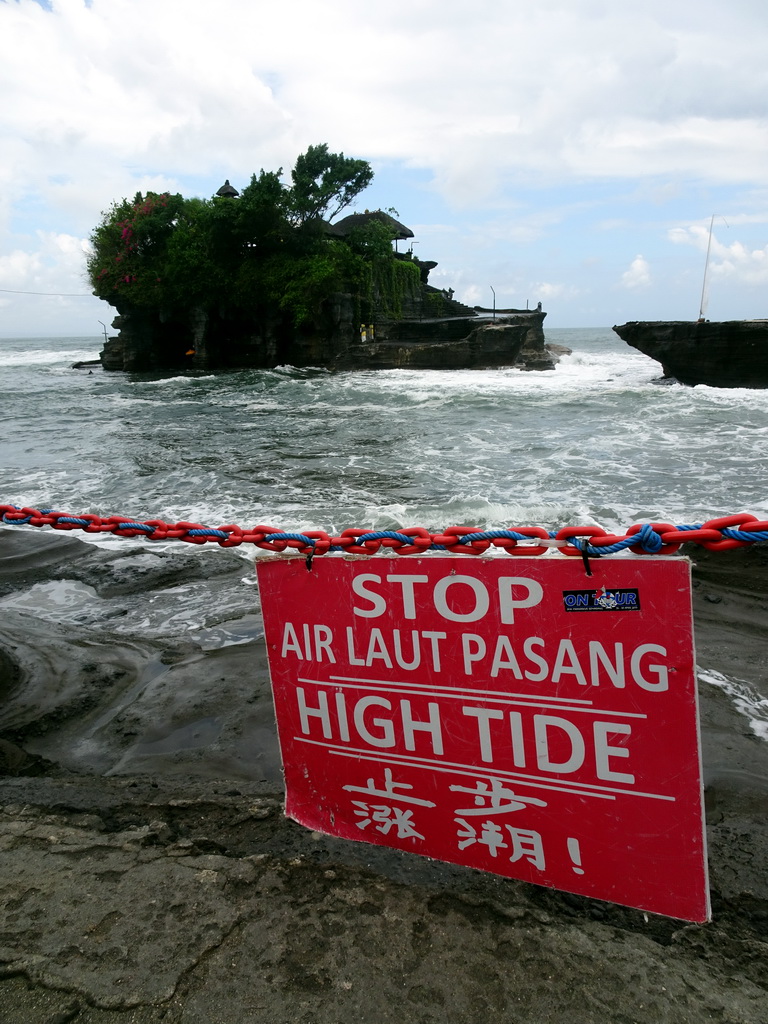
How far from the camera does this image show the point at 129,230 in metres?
34.6

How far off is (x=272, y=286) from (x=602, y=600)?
33.8 metres

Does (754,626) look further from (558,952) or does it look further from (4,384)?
(4,384)

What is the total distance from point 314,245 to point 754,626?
107 feet

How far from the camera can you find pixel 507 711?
1674mm

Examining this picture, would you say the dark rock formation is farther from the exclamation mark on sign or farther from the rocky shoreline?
the exclamation mark on sign

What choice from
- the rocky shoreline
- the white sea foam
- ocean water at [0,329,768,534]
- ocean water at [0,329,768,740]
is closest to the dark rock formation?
ocean water at [0,329,768,534]

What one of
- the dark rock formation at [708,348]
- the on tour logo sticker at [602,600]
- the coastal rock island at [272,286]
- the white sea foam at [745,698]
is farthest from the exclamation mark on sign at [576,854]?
the coastal rock island at [272,286]

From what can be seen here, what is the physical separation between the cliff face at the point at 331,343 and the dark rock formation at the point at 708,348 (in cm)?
707

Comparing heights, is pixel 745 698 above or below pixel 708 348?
below

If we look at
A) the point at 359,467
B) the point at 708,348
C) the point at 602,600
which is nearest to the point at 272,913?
the point at 602,600

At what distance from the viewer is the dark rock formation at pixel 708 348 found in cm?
2378

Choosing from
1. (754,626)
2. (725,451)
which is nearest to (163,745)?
(754,626)

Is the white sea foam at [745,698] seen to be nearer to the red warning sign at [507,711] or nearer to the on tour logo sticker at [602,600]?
the red warning sign at [507,711]

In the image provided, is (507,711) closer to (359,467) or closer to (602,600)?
(602,600)
